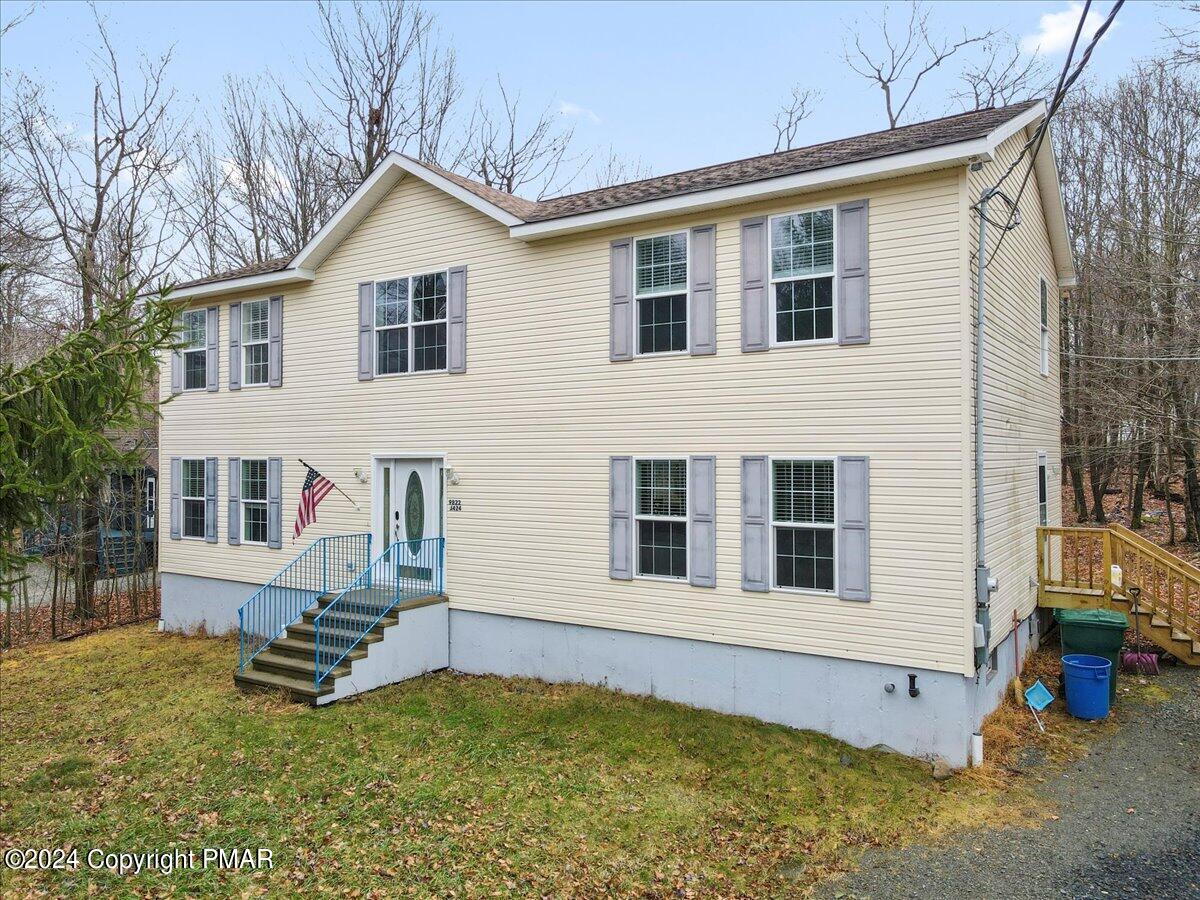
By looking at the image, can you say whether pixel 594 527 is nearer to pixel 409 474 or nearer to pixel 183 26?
pixel 409 474

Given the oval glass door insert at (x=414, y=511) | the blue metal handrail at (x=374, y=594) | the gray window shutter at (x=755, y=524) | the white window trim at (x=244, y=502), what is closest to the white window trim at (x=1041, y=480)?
the gray window shutter at (x=755, y=524)

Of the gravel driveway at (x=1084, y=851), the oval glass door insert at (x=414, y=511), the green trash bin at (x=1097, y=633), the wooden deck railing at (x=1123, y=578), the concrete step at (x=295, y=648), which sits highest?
the oval glass door insert at (x=414, y=511)

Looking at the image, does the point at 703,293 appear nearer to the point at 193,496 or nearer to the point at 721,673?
the point at 721,673

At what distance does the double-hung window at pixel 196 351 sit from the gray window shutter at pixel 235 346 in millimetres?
747

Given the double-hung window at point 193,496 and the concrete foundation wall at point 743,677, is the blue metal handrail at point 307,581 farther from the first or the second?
the double-hung window at point 193,496

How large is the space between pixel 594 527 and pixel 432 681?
135 inches

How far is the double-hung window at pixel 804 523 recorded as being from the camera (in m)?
8.38

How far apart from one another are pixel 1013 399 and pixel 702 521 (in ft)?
15.1

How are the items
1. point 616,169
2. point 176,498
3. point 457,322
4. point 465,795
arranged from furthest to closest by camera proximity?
point 616,169, point 176,498, point 457,322, point 465,795

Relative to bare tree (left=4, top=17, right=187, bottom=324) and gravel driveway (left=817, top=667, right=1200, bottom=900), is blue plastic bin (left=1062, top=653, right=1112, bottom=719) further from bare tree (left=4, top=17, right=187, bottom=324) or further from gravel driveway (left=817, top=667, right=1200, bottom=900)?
bare tree (left=4, top=17, right=187, bottom=324)

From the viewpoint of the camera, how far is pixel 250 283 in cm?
1327

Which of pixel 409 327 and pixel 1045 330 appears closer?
pixel 409 327

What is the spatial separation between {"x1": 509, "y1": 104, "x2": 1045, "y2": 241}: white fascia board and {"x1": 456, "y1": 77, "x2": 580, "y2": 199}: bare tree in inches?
597

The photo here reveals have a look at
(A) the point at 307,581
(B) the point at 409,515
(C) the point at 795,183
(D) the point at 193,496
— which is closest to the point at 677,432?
(C) the point at 795,183
